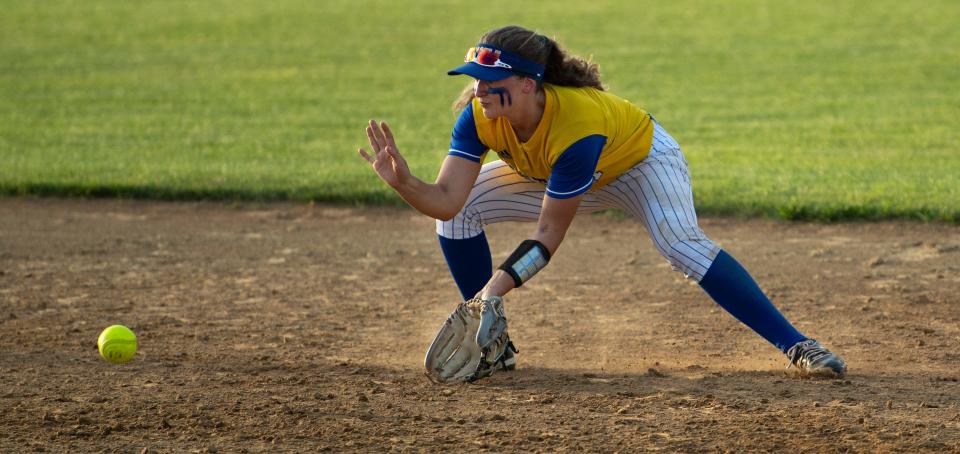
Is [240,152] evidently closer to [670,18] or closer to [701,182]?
[701,182]

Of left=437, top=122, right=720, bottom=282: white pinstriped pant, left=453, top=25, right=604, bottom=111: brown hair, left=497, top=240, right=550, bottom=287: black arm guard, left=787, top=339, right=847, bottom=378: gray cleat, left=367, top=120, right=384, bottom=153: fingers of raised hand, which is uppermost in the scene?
left=453, top=25, right=604, bottom=111: brown hair

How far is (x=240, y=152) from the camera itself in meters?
10.8

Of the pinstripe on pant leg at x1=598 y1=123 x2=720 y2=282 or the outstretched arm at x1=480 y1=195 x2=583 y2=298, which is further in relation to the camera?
the pinstripe on pant leg at x1=598 y1=123 x2=720 y2=282

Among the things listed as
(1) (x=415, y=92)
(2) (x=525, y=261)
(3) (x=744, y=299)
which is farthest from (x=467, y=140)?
(1) (x=415, y=92)

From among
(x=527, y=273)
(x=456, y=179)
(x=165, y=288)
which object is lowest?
(x=165, y=288)

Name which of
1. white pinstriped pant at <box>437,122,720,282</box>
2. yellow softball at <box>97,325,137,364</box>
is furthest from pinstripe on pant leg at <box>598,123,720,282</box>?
yellow softball at <box>97,325,137,364</box>

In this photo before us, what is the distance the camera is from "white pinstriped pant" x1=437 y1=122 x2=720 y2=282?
5.05m

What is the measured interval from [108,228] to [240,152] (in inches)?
101

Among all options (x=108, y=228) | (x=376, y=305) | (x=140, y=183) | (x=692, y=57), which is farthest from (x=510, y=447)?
(x=692, y=57)

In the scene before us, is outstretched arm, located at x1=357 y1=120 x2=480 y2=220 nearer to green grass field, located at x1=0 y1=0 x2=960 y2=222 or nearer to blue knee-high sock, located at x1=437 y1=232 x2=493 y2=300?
blue knee-high sock, located at x1=437 y1=232 x2=493 y2=300

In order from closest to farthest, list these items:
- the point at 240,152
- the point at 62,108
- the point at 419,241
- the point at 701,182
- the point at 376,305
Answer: the point at 376,305
the point at 419,241
the point at 701,182
the point at 240,152
the point at 62,108

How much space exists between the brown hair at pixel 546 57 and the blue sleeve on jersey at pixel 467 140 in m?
0.12

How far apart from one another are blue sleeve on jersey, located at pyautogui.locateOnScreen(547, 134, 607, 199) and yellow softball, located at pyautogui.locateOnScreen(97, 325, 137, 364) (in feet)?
6.63

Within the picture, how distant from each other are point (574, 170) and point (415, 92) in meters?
9.36
